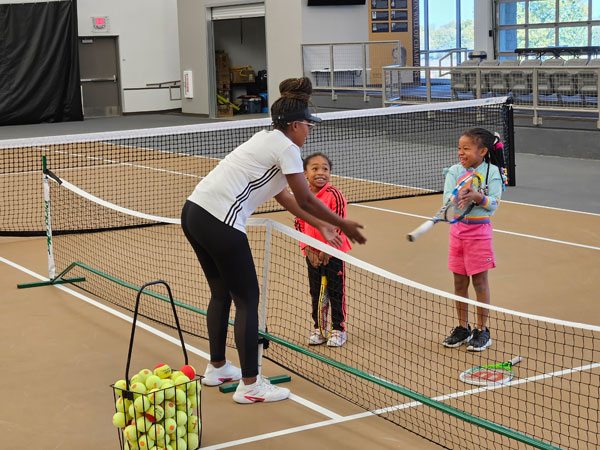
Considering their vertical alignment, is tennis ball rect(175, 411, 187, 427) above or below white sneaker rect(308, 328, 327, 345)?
above

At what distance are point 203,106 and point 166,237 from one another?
17529mm

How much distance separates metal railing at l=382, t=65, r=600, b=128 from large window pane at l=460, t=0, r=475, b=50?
9936mm

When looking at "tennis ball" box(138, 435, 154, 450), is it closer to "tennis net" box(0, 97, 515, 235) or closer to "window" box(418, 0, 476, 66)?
"tennis net" box(0, 97, 515, 235)

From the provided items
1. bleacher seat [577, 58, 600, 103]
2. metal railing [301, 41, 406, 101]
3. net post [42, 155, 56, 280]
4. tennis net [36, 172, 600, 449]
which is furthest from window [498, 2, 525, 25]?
net post [42, 155, 56, 280]

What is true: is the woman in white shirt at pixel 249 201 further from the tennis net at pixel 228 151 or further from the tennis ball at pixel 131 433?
the tennis net at pixel 228 151

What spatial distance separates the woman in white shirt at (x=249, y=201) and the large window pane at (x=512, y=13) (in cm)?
2281

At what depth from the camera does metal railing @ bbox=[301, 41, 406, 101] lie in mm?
20031

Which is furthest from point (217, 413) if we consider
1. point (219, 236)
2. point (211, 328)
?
point (219, 236)

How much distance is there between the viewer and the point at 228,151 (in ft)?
54.4

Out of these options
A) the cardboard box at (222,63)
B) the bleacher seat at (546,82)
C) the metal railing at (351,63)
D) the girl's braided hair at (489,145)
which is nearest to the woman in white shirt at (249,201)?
the girl's braided hair at (489,145)

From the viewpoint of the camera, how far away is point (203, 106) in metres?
26.9

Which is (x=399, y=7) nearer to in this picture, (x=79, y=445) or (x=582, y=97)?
(x=582, y=97)

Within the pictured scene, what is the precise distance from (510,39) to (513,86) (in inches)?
432

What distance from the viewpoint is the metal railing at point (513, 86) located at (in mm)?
14766
